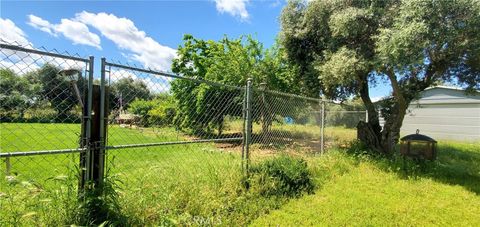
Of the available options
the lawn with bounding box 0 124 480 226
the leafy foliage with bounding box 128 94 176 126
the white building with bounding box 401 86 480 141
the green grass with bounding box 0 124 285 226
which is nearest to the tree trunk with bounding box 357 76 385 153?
the lawn with bounding box 0 124 480 226

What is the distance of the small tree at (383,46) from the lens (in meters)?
5.74

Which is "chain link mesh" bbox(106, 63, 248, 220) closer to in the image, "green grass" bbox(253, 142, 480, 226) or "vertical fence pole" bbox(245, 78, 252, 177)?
"vertical fence pole" bbox(245, 78, 252, 177)

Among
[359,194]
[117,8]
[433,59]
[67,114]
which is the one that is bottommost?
[359,194]

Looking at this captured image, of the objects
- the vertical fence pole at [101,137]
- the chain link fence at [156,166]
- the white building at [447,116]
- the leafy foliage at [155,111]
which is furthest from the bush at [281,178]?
the white building at [447,116]

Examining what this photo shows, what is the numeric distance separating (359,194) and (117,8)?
24.8ft

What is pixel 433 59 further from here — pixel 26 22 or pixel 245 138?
pixel 26 22

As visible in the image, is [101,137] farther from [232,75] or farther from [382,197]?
[232,75]

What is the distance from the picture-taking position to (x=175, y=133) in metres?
4.97

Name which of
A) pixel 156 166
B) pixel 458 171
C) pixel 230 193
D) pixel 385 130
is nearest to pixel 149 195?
pixel 156 166

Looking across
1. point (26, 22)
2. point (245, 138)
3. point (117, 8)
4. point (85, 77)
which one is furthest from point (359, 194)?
point (117, 8)

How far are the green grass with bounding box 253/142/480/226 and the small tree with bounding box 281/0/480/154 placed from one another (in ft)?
6.49

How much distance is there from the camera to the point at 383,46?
6102 mm

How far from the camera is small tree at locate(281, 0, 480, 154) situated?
18.8 feet

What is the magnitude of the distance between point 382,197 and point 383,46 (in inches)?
131
